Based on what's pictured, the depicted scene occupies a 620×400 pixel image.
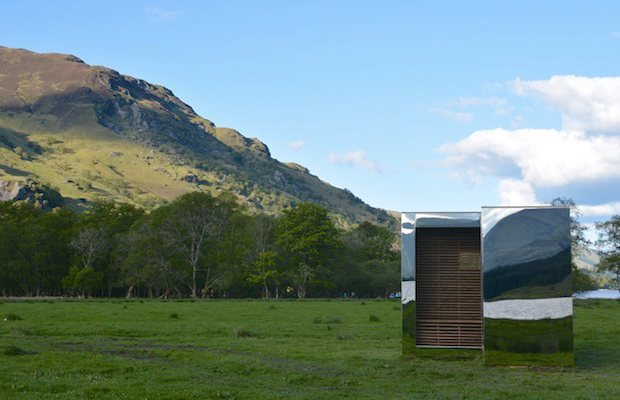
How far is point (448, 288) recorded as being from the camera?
1156 inches

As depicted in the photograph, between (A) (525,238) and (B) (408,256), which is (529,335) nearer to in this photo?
(A) (525,238)

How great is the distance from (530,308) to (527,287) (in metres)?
0.80

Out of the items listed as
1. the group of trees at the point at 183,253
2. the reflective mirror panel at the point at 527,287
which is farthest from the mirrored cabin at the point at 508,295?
the group of trees at the point at 183,253

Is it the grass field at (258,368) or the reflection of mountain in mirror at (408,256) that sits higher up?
the reflection of mountain in mirror at (408,256)

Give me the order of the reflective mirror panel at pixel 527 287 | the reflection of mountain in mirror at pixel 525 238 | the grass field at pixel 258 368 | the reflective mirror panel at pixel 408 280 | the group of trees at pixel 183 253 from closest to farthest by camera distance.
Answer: the grass field at pixel 258 368, the reflective mirror panel at pixel 527 287, the reflection of mountain in mirror at pixel 525 238, the reflective mirror panel at pixel 408 280, the group of trees at pixel 183 253

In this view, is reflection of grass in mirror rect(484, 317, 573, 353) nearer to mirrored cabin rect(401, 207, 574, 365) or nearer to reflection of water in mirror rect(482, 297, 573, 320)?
mirrored cabin rect(401, 207, 574, 365)

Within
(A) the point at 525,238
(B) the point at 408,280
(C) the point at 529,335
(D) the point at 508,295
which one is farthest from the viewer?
(B) the point at 408,280

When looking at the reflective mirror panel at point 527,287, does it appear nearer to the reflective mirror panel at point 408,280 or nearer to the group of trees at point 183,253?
the reflective mirror panel at point 408,280

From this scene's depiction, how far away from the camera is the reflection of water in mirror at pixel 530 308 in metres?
26.0

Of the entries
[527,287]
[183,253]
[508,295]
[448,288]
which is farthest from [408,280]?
[183,253]

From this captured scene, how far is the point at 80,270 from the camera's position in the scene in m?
112

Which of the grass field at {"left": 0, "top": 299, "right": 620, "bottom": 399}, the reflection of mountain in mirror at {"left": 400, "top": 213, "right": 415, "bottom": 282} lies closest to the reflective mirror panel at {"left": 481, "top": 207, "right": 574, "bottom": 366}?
the grass field at {"left": 0, "top": 299, "right": 620, "bottom": 399}

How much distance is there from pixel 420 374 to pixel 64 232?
10915 cm

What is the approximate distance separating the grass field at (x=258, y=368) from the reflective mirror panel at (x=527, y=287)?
0.83m
